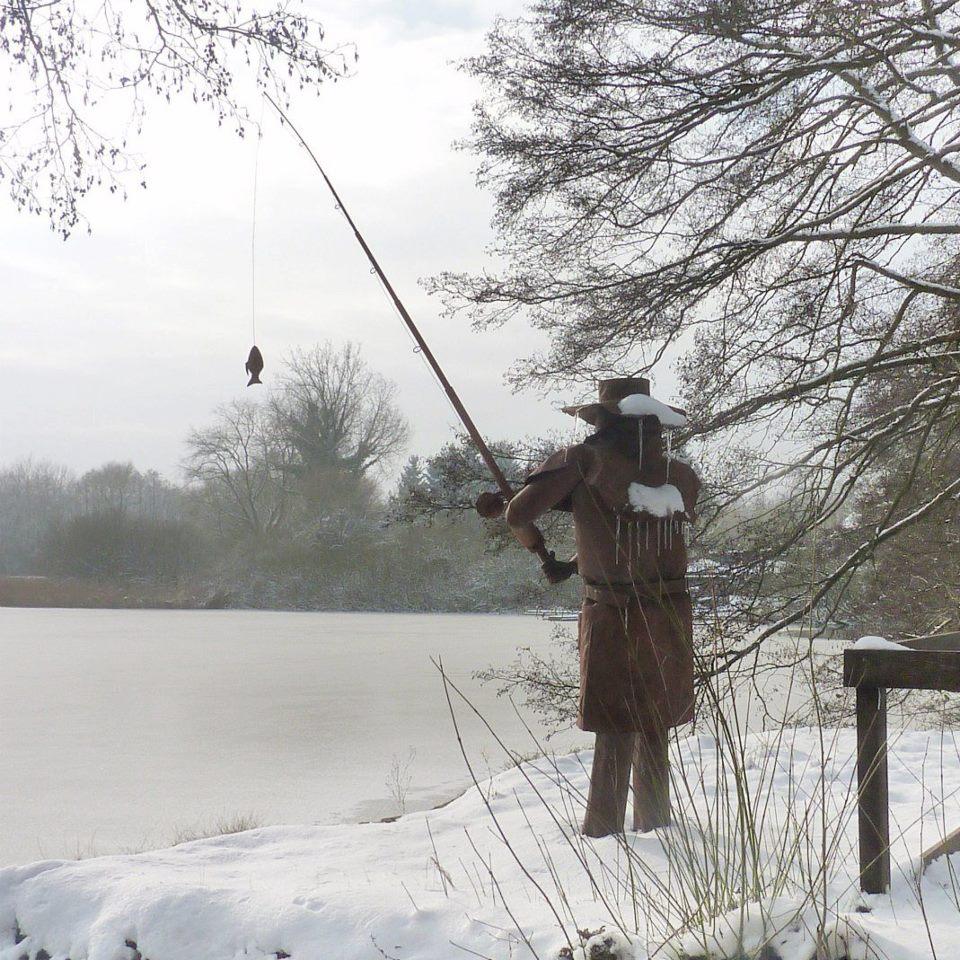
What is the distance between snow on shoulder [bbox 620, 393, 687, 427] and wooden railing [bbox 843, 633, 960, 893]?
119 cm

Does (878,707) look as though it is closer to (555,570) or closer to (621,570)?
(621,570)

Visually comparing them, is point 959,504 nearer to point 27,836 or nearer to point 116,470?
point 27,836

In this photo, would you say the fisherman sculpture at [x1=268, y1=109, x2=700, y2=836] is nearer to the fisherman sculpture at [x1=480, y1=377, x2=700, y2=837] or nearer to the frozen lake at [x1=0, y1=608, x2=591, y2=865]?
the fisherman sculpture at [x1=480, y1=377, x2=700, y2=837]

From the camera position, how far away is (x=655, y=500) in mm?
3748

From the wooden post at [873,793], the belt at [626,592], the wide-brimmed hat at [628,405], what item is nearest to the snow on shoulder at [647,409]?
the wide-brimmed hat at [628,405]

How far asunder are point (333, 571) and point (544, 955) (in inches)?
1152

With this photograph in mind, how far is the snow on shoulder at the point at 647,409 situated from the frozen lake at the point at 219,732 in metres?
1.38

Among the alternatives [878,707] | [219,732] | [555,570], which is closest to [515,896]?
[555,570]

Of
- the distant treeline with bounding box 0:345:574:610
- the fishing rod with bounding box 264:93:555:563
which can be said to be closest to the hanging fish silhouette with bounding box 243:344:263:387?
the fishing rod with bounding box 264:93:555:563

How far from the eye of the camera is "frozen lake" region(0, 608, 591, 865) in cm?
645

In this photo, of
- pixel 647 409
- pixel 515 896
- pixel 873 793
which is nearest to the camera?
pixel 873 793

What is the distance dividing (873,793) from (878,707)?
0.25m

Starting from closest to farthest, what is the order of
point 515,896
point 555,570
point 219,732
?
point 515,896
point 555,570
point 219,732

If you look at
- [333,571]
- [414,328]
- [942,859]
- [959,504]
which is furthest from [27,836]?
[333,571]
